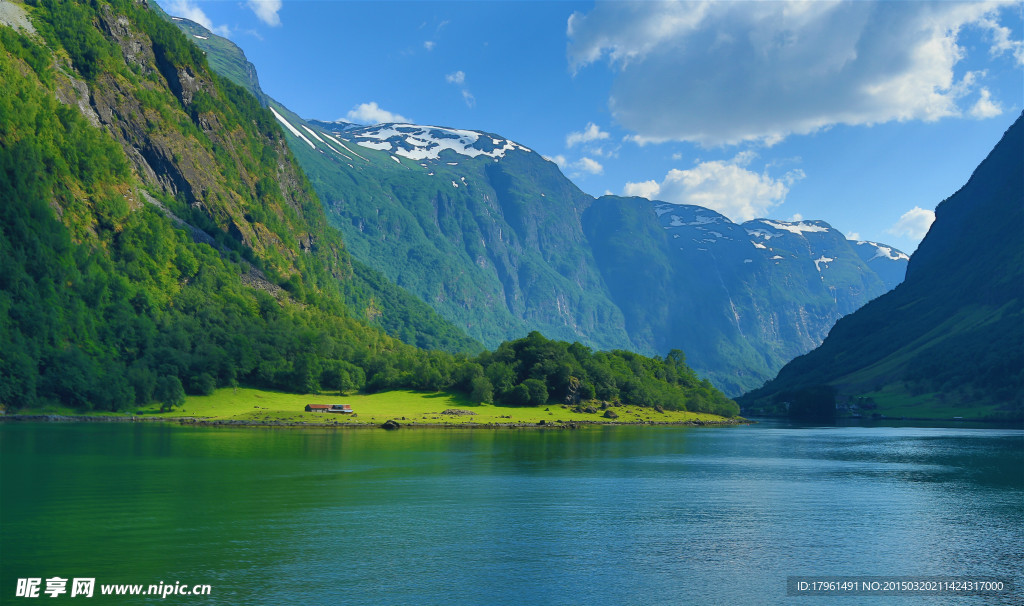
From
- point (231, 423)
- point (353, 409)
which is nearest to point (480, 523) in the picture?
point (231, 423)

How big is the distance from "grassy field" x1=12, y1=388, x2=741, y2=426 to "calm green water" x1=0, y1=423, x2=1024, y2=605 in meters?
59.4

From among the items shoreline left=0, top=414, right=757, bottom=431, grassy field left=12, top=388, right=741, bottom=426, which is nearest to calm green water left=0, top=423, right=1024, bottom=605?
shoreline left=0, top=414, right=757, bottom=431

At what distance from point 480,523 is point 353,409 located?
438 ft

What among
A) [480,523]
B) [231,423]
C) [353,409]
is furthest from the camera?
[353,409]

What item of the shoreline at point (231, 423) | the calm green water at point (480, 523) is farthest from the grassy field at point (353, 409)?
the calm green water at point (480, 523)

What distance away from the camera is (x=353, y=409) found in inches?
7175

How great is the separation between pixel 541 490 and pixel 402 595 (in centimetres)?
3491

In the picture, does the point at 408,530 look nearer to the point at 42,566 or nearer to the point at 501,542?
the point at 501,542

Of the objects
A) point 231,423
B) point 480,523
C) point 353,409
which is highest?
point 353,409

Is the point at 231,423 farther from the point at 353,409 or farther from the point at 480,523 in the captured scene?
the point at 480,523

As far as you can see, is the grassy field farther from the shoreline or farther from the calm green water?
the calm green water

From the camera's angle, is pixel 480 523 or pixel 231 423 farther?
pixel 231 423

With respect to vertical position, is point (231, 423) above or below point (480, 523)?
above

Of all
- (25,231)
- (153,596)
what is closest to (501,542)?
(153,596)
